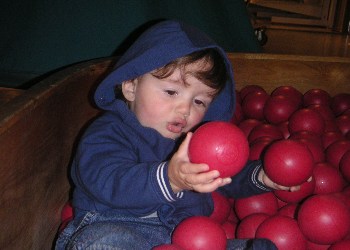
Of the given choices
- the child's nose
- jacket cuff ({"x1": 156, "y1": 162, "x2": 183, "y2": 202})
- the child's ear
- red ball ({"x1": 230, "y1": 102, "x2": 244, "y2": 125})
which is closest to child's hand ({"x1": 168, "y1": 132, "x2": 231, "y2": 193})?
jacket cuff ({"x1": 156, "y1": 162, "x2": 183, "y2": 202})

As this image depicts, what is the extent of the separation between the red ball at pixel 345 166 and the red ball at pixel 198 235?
549 mm

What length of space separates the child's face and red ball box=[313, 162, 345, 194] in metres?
0.46

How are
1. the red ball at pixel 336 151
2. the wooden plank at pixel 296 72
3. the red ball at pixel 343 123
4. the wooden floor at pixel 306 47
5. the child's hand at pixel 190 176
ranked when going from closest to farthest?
the child's hand at pixel 190 176 < the red ball at pixel 336 151 < the red ball at pixel 343 123 < the wooden plank at pixel 296 72 < the wooden floor at pixel 306 47

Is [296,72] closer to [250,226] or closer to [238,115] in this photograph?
[238,115]

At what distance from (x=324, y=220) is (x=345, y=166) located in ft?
1.11

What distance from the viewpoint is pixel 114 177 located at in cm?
81

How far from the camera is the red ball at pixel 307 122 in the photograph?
1469mm

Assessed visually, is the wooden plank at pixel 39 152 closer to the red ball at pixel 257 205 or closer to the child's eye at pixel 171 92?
the child's eye at pixel 171 92

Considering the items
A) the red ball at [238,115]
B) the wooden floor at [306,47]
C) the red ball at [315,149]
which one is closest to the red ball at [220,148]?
the red ball at [315,149]

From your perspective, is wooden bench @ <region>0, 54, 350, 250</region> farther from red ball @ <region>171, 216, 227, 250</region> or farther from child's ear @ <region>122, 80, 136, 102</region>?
red ball @ <region>171, 216, 227, 250</region>

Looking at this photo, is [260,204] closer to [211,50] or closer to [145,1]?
[211,50]

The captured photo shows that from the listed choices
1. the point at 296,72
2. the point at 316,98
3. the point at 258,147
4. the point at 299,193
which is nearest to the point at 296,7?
the point at 296,72

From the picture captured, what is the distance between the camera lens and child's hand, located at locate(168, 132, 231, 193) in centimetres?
67

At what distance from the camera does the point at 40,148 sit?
911 mm
